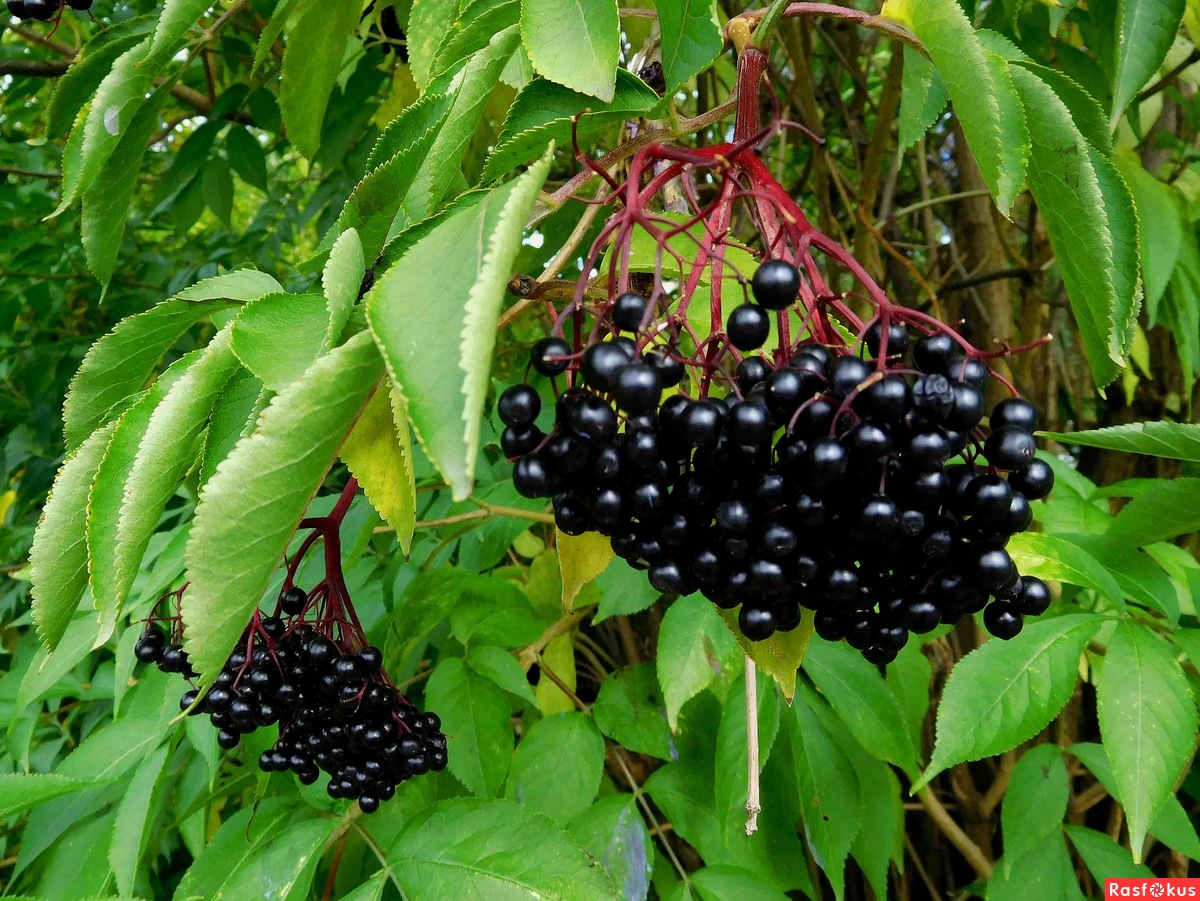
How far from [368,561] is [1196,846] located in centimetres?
135

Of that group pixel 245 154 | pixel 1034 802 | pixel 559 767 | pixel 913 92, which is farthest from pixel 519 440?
pixel 245 154

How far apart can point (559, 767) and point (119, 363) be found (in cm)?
83

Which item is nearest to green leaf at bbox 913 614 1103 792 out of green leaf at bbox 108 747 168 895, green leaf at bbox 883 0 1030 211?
green leaf at bbox 883 0 1030 211

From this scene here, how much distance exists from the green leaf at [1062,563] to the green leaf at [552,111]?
27.2 inches

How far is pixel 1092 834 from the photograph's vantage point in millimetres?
1277

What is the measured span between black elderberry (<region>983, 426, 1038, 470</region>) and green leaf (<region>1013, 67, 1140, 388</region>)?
0.37 feet

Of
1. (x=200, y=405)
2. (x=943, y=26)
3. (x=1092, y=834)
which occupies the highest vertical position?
(x=943, y=26)

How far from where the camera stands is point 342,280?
21.6 inches

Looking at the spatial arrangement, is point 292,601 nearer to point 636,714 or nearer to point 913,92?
point 636,714

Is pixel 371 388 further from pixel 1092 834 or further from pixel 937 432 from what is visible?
pixel 1092 834

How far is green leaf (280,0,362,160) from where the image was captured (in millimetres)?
1239

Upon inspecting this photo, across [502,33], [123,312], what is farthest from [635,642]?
[123,312]

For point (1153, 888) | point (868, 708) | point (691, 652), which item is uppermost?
point (691, 652)

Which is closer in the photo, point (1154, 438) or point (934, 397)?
point (934, 397)
